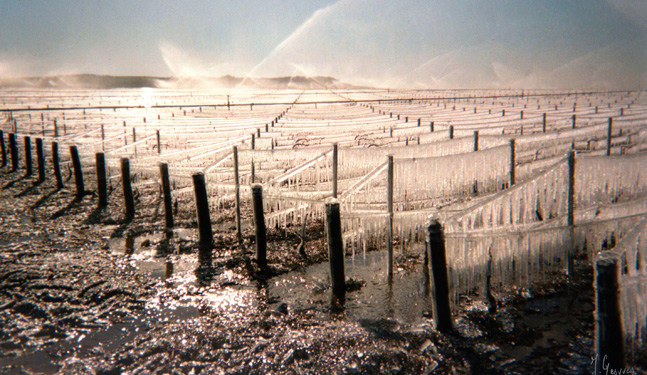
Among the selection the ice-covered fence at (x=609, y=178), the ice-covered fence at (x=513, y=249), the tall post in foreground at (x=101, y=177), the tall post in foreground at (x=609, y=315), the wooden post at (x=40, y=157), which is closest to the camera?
the tall post in foreground at (x=609, y=315)

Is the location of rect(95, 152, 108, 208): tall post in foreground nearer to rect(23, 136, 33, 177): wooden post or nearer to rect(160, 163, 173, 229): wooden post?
rect(160, 163, 173, 229): wooden post

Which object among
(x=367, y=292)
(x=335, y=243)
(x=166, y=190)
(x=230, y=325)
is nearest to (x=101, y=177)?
(x=166, y=190)

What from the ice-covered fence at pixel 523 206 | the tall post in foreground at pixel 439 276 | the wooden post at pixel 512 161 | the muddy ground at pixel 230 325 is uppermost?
the wooden post at pixel 512 161

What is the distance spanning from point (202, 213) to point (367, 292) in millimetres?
3898

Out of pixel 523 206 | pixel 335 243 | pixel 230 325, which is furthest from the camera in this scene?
pixel 335 243

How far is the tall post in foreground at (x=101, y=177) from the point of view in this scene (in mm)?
12477

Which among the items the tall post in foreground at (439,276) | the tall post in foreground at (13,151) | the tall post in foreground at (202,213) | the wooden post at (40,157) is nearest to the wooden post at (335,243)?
the tall post in foreground at (439,276)

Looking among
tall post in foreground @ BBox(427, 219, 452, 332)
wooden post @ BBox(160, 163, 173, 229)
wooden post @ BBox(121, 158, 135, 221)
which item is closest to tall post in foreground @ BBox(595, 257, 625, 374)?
tall post in foreground @ BBox(427, 219, 452, 332)

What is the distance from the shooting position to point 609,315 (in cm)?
410

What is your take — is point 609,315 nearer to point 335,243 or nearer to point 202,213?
point 335,243

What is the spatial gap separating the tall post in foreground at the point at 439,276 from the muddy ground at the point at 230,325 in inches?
7.2

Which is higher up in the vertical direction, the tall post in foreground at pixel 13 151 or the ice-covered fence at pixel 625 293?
the tall post in foreground at pixel 13 151

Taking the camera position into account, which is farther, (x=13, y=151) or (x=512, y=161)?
(x=13, y=151)

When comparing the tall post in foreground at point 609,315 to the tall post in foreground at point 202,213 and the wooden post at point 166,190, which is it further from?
the wooden post at point 166,190
